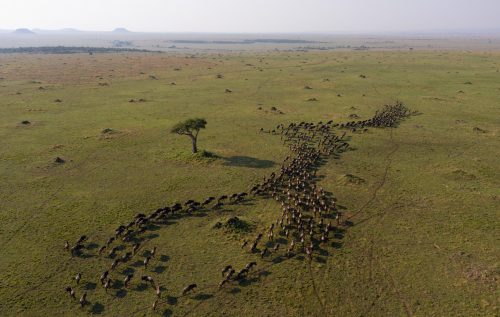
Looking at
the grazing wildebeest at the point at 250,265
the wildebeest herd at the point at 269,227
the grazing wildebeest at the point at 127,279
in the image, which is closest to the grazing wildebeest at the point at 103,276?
the wildebeest herd at the point at 269,227

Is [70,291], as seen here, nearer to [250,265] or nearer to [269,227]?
[250,265]

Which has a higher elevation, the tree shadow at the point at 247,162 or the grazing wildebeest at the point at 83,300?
the tree shadow at the point at 247,162

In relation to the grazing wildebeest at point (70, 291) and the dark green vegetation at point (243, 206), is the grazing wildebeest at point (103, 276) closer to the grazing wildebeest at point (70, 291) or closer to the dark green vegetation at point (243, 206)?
the dark green vegetation at point (243, 206)

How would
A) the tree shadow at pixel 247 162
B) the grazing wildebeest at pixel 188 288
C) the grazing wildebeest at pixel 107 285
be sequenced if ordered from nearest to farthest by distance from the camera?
1. the grazing wildebeest at pixel 188 288
2. the grazing wildebeest at pixel 107 285
3. the tree shadow at pixel 247 162

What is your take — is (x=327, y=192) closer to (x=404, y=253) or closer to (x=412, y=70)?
(x=404, y=253)

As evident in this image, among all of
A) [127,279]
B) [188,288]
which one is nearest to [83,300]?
[127,279]

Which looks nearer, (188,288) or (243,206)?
(188,288)
